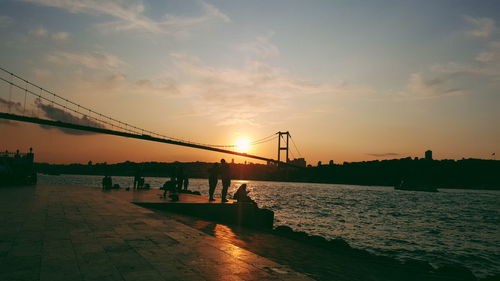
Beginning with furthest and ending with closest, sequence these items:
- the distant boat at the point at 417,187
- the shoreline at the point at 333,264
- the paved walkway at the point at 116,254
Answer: the distant boat at the point at 417,187 < the shoreline at the point at 333,264 < the paved walkway at the point at 116,254

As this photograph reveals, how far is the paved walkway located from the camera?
4.80 meters

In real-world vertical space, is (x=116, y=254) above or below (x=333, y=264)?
above

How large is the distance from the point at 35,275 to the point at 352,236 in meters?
20.2

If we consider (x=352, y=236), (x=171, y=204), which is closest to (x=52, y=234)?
(x=171, y=204)

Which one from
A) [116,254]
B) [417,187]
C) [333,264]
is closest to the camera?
[116,254]

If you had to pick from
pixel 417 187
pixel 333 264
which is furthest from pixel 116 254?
pixel 417 187

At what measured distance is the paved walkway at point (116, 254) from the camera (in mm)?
4801

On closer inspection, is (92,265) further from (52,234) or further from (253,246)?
(253,246)

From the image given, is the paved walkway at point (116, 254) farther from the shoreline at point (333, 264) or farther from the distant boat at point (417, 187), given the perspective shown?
the distant boat at point (417, 187)

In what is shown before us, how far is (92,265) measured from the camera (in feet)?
16.7

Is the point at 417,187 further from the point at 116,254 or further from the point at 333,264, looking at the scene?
the point at 116,254

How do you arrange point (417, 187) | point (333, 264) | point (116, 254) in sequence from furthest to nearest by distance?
point (417, 187), point (333, 264), point (116, 254)

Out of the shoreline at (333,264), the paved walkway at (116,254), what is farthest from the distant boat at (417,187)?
the paved walkway at (116,254)

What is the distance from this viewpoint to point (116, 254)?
575cm
